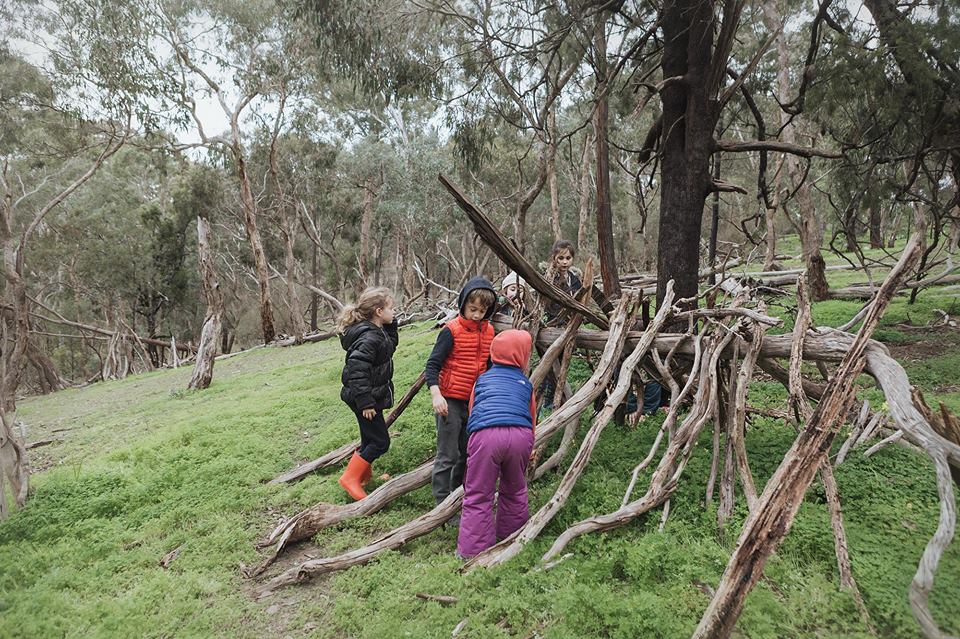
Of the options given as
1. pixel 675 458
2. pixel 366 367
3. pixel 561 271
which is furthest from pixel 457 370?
pixel 561 271

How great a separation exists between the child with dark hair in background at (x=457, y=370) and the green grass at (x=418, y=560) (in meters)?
0.42

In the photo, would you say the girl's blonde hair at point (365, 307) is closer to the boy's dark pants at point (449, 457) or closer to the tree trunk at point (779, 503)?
the boy's dark pants at point (449, 457)

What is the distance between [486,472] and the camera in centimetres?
325

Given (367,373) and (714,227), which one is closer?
(367,373)

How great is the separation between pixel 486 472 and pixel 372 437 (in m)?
1.42

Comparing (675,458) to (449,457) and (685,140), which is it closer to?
(449,457)

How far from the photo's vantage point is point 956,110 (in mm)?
5352

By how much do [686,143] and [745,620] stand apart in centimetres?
391

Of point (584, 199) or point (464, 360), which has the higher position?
point (584, 199)

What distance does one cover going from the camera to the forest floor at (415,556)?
2.59 meters

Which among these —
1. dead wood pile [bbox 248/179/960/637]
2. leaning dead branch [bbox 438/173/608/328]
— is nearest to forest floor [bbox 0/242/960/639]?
dead wood pile [bbox 248/179/960/637]

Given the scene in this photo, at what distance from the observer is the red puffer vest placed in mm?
3889

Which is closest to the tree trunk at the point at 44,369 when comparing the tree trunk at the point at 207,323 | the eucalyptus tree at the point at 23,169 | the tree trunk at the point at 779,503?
the eucalyptus tree at the point at 23,169

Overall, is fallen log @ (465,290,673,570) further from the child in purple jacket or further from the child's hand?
the child's hand
